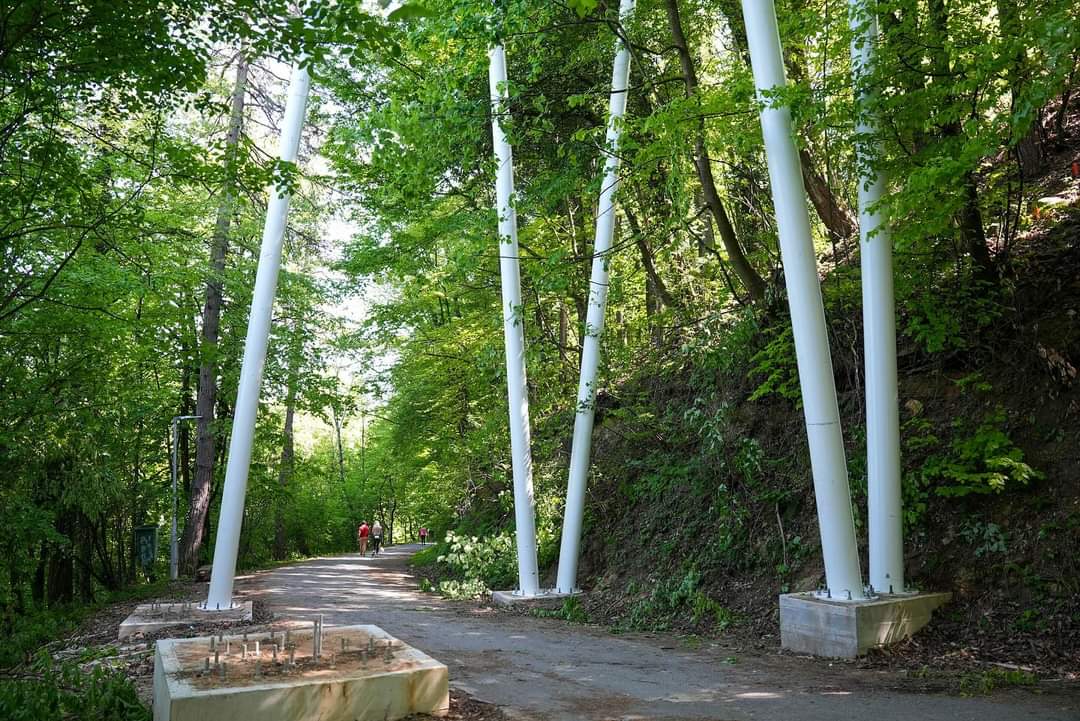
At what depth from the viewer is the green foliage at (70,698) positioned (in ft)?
15.6

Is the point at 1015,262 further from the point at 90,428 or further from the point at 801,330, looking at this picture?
the point at 90,428

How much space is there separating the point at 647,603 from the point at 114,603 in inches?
406

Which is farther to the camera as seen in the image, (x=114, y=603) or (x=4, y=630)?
(x=114, y=603)

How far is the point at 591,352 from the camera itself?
38.3 feet

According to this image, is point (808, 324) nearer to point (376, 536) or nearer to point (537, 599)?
point (537, 599)

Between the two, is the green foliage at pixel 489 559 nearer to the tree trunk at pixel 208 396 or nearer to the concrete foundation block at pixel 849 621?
the tree trunk at pixel 208 396

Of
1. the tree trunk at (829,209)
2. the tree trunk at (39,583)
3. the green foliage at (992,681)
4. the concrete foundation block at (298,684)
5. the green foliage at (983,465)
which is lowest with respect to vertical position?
the tree trunk at (39,583)

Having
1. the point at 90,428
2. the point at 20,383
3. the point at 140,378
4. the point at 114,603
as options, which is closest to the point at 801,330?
the point at 20,383

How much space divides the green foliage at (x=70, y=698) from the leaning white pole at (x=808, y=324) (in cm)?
573

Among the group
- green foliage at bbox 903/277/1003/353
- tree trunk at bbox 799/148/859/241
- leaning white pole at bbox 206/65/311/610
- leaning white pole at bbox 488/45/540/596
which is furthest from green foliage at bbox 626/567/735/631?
tree trunk at bbox 799/148/859/241

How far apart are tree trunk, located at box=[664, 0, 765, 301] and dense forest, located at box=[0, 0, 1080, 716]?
0.06 m

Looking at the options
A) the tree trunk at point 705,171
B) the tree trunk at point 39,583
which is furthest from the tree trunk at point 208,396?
the tree trunk at point 705,171

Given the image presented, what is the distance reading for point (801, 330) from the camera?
7.56 metres

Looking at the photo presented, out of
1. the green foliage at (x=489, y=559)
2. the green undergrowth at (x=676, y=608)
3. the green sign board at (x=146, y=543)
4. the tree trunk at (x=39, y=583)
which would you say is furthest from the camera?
the green sign board at (x=146, y=543)
